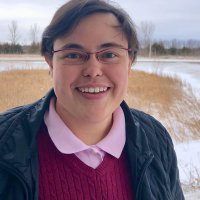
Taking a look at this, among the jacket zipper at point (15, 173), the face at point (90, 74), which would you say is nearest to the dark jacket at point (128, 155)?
the jacket zipper at point (15, 173)

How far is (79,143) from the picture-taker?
3.62 ft

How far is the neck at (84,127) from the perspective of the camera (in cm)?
112

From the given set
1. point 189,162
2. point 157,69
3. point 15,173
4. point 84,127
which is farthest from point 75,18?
point 157,69

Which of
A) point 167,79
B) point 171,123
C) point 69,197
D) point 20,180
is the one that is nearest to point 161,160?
point 69,197

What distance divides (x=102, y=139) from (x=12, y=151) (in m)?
0.31

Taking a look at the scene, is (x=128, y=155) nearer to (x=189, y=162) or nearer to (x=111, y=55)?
(x=111, y=55)

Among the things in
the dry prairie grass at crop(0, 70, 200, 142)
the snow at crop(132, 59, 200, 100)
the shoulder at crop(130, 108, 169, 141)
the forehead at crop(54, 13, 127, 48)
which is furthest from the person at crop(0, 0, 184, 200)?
the snow at crop(132, 59, 200, 100)

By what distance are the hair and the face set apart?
0.02m

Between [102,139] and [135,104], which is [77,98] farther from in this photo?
[135,104]

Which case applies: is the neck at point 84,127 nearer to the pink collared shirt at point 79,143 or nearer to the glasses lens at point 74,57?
the pink collared shirt at point 79,143

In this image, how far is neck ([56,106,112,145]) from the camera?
3.69ft

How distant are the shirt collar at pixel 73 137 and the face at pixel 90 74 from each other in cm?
6

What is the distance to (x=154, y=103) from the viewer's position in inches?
332

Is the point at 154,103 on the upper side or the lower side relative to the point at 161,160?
lower
